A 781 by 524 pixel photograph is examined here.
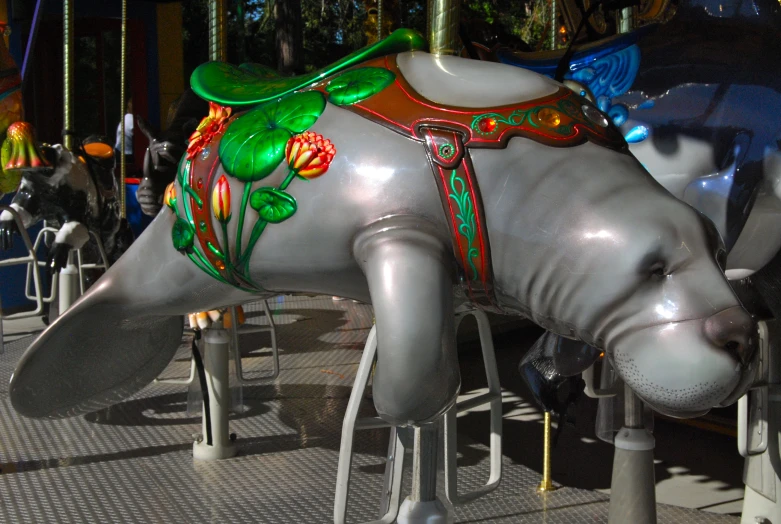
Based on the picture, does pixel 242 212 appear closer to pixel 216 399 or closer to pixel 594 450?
pixel 216 399

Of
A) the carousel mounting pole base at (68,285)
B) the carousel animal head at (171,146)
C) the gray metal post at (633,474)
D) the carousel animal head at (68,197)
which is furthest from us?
the carousel animal head at (68,197)

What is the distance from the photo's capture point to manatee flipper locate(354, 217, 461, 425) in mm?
889

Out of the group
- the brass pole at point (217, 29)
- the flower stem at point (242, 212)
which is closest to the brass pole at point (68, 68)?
the brass pole at point (217, 29)

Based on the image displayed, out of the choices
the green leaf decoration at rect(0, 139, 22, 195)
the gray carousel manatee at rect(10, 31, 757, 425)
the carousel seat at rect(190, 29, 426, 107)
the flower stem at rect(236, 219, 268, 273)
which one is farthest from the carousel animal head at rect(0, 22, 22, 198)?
the flower stem at rect(236, 219, 268, 273)

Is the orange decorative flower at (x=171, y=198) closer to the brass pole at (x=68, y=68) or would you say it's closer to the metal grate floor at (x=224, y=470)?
the brass pole at (x=68, y=68)

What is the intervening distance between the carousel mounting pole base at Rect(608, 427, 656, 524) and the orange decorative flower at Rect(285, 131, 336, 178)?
906mm

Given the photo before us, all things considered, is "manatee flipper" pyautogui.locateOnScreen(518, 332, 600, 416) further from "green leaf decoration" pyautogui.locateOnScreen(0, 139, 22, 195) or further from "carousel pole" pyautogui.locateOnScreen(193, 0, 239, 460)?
"green leaf decoration" pyautogui.locateOnScreen(0, 139, 22, 195)

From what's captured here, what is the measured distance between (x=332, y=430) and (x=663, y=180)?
5.31ft

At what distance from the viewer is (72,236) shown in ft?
8.87

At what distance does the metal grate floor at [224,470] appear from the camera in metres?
2.02

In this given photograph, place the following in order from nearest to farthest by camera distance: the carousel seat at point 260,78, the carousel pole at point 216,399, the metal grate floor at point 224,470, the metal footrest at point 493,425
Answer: the carousel seat at point 260,78
the metal footrest at point 493,425
the metal grate floor at point 224,470
the carousel pole at point 216,399

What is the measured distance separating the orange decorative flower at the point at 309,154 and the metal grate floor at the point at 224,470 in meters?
1.18

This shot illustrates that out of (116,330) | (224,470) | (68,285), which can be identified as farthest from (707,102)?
(68,285)

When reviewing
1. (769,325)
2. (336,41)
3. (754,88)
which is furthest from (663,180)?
(336,41)
